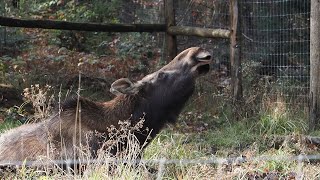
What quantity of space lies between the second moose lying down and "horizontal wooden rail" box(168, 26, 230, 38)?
372 centimetres

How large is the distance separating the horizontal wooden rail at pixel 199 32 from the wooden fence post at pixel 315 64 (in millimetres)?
1733

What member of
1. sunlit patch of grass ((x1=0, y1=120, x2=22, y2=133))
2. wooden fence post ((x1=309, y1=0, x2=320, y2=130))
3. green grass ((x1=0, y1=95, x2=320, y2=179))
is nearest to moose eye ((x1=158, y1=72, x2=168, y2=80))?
green grass ((x1=0, y1=95, x2=320, y2=179))

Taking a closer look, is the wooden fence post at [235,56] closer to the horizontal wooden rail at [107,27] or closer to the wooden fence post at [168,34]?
the horizontal wooden rail at [107,27]

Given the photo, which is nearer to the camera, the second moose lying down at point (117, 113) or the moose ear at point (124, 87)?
the second moose lying down at point (117, 113)

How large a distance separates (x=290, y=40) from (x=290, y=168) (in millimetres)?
5212

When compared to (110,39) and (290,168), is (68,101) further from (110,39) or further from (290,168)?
(110,39)

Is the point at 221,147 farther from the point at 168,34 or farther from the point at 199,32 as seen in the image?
the point at 168,34

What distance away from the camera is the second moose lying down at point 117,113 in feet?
21.0

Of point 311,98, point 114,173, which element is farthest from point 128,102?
point 311,98

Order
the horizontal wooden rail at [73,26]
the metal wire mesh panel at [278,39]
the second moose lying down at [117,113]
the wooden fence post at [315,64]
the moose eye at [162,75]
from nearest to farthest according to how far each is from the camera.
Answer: the second moose lying down at [117,113], the moose eye at [162,75], the wooden fence post at [315,64], the horizontal wooden rail at [73,26], the metal wire mesh panel at [278,39]

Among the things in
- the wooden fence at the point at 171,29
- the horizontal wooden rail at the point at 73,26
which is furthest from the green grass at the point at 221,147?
the horizontal wooden rail at the point at 73,26

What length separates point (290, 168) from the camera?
22.6ft

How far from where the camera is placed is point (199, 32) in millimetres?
11227

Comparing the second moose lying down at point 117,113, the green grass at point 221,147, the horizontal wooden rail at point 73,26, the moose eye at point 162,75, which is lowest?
the green grass at point 221,147
